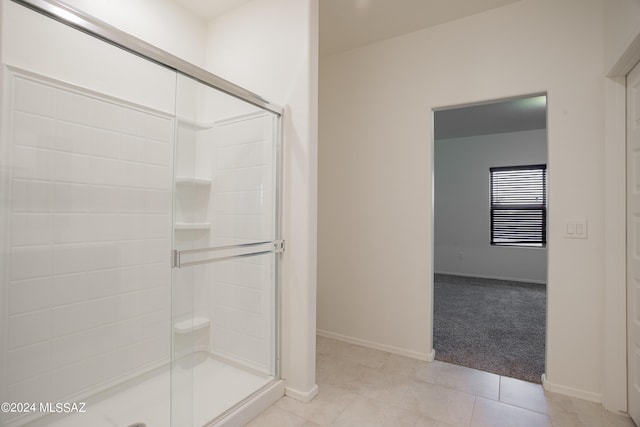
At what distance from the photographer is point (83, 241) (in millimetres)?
1788

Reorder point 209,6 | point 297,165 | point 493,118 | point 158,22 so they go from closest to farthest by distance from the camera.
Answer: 1. point 297,165
2. point 158,22
3. point 209,6
4. point 493,118

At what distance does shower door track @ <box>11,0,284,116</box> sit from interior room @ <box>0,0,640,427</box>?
10mm

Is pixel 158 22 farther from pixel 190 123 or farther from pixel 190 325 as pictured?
pixel 190 325

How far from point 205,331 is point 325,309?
59.8 inches

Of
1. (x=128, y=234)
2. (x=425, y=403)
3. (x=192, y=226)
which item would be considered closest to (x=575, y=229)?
(x=425, y=403)

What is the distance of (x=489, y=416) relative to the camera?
185 cm

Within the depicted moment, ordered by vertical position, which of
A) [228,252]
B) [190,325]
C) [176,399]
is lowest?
[176,399]

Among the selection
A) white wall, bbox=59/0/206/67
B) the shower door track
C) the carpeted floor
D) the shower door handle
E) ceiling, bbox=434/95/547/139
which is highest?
ceiling, bbox=434/95/547/139

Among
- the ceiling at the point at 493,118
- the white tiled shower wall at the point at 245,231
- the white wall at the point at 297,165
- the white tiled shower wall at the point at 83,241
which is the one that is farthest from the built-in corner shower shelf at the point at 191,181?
the ceiling at the point at 493,118

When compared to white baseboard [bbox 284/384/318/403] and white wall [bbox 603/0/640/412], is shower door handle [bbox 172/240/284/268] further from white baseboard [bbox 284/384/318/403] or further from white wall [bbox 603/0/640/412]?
white wall [bbox 603/0/640/412]

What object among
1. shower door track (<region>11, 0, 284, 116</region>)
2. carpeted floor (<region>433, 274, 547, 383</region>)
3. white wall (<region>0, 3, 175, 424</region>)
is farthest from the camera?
carpeted floor (<region>433, 274, 547, 383</region>)

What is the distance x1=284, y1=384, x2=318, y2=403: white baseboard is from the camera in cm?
197

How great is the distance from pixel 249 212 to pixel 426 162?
150 cm

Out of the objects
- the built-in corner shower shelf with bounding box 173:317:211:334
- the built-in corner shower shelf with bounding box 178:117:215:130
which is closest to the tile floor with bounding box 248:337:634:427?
the built-in corner shower shelf with bounding box 173:317:211:334
